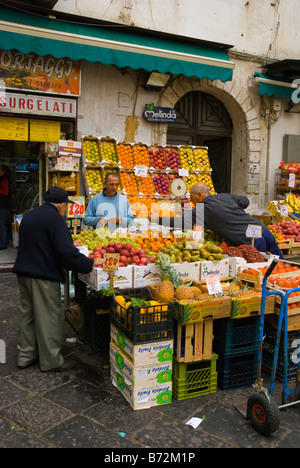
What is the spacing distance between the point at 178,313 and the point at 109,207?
2.91 m

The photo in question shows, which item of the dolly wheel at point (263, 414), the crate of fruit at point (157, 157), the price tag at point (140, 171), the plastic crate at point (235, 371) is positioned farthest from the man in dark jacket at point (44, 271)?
the crate of fruit at point (157, 157)

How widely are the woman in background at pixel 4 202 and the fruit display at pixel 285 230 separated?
5917 millimetres

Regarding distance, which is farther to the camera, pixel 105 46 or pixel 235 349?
pixel 105 46

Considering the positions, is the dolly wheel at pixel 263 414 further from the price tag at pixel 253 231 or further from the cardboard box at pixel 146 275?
the price tag at pixel 253 231

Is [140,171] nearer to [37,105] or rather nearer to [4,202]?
[37,105]

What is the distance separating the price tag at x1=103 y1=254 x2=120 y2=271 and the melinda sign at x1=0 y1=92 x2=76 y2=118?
5.01m

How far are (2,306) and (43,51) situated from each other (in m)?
4.31

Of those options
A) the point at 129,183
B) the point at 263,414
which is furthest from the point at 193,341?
the point at 129,183

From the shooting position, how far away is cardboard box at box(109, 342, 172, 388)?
321 centimetres

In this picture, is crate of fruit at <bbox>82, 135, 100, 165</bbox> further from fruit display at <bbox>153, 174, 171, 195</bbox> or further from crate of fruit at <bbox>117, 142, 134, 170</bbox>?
fruit display at <bbox>153, 174, 171, 195</bbox>

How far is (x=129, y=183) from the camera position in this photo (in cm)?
834

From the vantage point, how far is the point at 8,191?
9156 mm

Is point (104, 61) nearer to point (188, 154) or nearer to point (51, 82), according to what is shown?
point (51, 82)

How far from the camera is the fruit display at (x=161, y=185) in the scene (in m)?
8.66
